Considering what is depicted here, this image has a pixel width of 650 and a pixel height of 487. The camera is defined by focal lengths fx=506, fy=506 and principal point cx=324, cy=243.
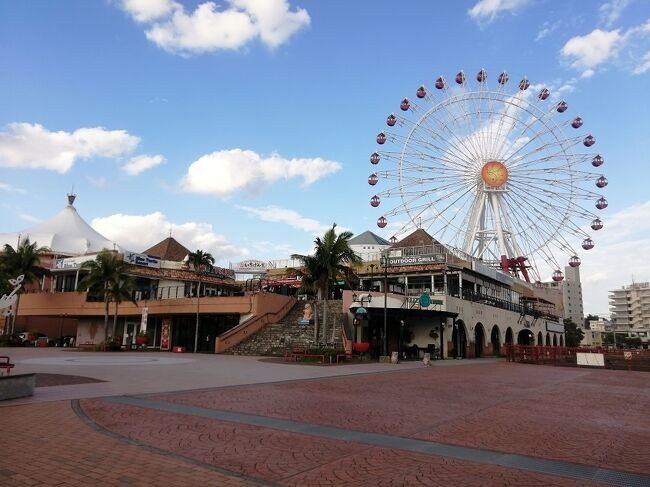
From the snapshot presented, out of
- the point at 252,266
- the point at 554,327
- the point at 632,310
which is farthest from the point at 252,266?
the point at 632,310

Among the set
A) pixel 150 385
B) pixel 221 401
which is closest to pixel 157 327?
pixel 150 385

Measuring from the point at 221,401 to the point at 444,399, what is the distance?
20.1 feet

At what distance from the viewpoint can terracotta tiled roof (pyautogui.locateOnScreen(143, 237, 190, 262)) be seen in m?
63.5

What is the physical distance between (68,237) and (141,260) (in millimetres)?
19467

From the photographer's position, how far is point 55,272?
5606 centimetres

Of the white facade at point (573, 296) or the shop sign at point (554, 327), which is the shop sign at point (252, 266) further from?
the white facade at point (573, 296)

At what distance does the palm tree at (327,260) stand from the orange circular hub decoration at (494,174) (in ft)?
72.4

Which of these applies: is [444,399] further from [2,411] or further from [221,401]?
[2,411]

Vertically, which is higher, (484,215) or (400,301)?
(484,215)

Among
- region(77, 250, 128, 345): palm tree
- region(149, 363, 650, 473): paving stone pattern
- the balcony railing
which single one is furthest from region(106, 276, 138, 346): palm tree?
region(149, 363, 650, 473): paving stone pattern

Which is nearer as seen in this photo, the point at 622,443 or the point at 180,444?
the point at 180,444

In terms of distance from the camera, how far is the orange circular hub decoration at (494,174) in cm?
5019

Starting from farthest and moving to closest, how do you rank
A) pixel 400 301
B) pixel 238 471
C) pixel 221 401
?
1. pixel 400 301
2. pixel 221 401
3. pixel 238 471

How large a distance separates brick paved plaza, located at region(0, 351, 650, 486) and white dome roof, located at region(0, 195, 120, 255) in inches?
2089
